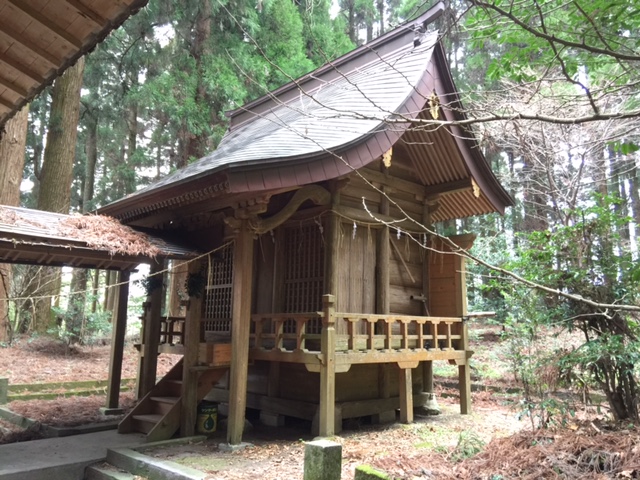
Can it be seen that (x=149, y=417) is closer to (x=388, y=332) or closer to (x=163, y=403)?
(x=163, y=403)

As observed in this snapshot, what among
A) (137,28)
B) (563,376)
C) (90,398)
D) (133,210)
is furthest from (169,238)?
(137,28)

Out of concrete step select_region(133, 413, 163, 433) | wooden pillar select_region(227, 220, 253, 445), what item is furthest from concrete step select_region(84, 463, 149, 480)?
wooden pillar select_region(227, 220, 253, 445)

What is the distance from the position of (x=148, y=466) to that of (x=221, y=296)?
383cm

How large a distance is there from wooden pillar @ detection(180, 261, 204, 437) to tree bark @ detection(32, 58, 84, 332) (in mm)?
8022

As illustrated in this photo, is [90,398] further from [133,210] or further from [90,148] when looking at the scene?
[90,148]

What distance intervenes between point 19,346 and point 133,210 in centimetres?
822

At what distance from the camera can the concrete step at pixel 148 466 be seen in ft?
17.8

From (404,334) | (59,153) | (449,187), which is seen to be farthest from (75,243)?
(59,153)

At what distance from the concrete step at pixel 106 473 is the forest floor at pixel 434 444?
490 millimetres

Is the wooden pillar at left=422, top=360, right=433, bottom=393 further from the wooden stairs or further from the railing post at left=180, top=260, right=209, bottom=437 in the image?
the railing post at left=180, top=260, right=209, bottom=437

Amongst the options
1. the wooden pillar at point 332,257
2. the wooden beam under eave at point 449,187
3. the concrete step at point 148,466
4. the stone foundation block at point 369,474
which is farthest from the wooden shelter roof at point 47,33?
the wooden beam under eave at point 449,187

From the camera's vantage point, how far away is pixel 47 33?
236 centimetres

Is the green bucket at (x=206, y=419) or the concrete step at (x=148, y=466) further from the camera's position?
the green bucket at (x=206, y=419)

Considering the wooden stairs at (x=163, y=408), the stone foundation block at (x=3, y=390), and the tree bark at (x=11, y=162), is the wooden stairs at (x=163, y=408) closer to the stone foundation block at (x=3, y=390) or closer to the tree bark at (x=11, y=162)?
the stone foundation block at (x=3, y=390)
